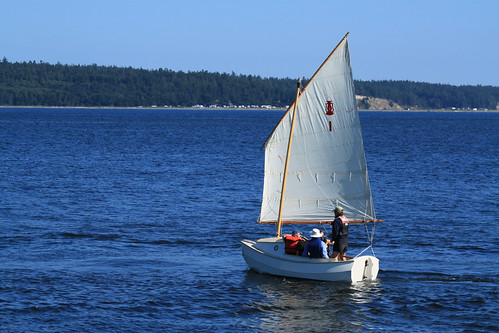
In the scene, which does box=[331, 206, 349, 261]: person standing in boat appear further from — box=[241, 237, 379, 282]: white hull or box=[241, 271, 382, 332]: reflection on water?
box=[241, 271, 382, 332]: reflection on water

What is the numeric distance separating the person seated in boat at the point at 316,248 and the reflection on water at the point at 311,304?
1185mm

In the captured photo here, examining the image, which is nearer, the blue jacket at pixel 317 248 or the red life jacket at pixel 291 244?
the blue jacket at pixel 317 248

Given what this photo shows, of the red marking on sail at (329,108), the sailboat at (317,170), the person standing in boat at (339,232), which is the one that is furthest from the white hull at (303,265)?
the red marking on sail at (329,108)

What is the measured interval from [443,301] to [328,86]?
29.4ft

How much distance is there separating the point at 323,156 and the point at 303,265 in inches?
172

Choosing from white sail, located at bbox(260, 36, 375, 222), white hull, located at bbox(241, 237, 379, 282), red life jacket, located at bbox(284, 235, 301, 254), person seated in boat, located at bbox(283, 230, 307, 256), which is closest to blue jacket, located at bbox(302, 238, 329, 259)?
white hull, located at bbox(241, 237, 379, 282)

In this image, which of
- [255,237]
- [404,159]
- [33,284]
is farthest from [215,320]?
[404,159]

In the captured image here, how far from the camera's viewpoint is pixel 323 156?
30.0m

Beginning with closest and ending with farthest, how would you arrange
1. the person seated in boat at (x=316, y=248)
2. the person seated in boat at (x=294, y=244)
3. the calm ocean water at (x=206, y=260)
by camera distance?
the calm ocean water at (x=206, y=260) → the person seated in boat at (x=316, y=248) → the person seated in boat at (x=294, y=244)

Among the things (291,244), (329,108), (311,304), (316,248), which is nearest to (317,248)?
(316,248)

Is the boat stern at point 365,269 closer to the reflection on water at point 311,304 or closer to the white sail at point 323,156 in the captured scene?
the reflection on water at point 311,304

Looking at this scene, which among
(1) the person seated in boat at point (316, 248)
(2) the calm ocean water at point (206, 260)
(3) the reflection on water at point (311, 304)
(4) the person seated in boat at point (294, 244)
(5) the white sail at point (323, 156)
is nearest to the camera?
(3) the reflection on water at point (311, 304)

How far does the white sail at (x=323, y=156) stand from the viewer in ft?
95.8

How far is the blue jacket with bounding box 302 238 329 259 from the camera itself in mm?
28125
